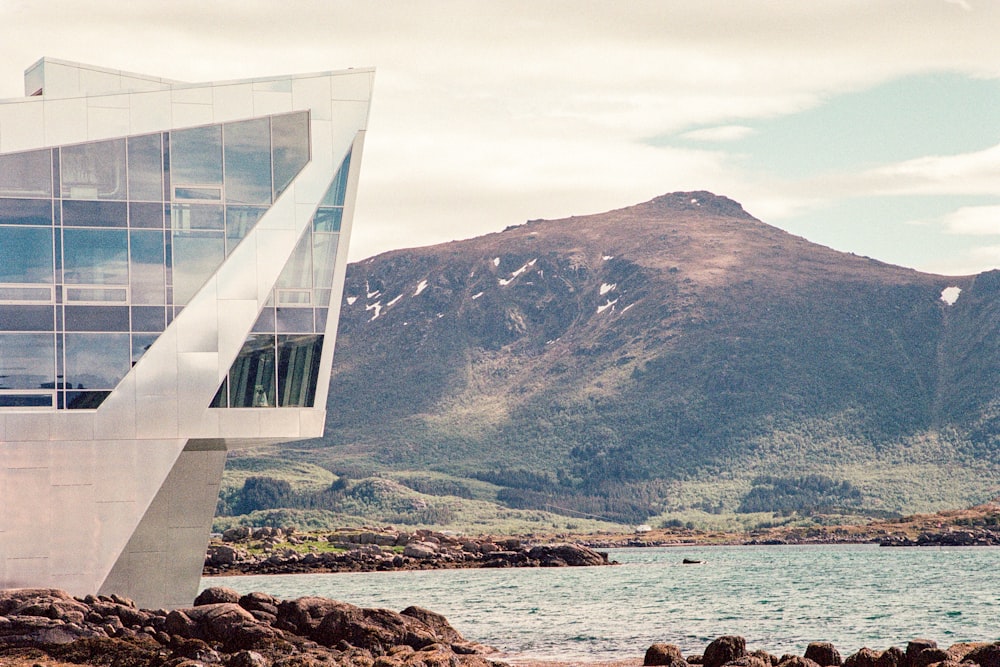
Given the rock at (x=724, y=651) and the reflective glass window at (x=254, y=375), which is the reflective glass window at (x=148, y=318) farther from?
the rock at (x=724, y=651)

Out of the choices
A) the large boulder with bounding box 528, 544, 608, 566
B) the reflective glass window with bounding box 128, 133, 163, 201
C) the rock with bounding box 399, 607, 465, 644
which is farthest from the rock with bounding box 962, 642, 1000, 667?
the large boulder with bounding box 528, 544, 608, 566

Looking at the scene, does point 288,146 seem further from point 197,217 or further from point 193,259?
point 193,259

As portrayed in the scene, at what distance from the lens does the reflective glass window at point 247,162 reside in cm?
4759

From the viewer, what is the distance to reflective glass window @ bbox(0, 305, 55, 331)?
45500 millimetres

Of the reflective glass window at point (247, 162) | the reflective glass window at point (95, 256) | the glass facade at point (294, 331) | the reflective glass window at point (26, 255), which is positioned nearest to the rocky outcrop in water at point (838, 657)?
the glass facade at point (294, 331)

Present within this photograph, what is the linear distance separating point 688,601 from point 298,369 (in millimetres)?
32452

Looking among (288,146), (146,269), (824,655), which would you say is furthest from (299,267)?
(824,655)

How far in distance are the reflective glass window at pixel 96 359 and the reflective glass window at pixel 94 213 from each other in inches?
139

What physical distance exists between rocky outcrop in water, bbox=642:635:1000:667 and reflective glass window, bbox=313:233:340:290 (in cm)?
1590

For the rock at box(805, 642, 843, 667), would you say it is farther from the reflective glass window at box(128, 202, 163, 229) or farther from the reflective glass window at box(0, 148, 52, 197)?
the reflective glass window at box(0, 148, 52, 197)

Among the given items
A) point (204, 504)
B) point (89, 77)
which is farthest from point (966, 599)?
point (89, 77)

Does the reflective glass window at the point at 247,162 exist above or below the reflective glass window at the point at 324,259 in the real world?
above

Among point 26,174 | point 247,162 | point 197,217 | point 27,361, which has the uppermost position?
point 247,162

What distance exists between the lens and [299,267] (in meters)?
47.8
